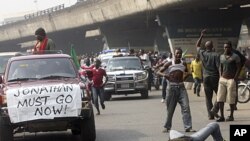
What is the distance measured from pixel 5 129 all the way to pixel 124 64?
1631cm

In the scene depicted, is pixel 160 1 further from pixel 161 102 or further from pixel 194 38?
pixel 161 102

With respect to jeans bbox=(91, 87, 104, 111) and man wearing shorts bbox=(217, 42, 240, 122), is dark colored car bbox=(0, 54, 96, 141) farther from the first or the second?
jeans bbox=(91, 87, 104, 111)

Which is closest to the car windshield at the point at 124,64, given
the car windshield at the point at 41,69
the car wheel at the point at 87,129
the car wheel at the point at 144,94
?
the car wheel at the point at 144,94

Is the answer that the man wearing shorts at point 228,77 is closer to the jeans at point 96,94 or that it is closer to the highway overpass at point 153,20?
the jeans at point 96,94

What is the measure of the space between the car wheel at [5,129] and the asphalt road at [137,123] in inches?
75.4

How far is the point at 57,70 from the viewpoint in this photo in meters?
13.4

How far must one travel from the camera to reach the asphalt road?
1389 cm

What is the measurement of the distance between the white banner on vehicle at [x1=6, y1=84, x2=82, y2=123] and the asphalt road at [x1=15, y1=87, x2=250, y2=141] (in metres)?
1.75

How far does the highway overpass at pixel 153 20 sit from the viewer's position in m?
42.0

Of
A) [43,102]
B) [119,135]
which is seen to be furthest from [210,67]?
[43,102]

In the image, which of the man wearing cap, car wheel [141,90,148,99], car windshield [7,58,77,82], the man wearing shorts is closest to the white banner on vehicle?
car windshield [7,58,77,82]

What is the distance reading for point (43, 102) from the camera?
12.0m

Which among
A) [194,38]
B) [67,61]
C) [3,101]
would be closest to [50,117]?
[3,101]

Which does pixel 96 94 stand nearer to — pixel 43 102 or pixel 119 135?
pixel 119 135
